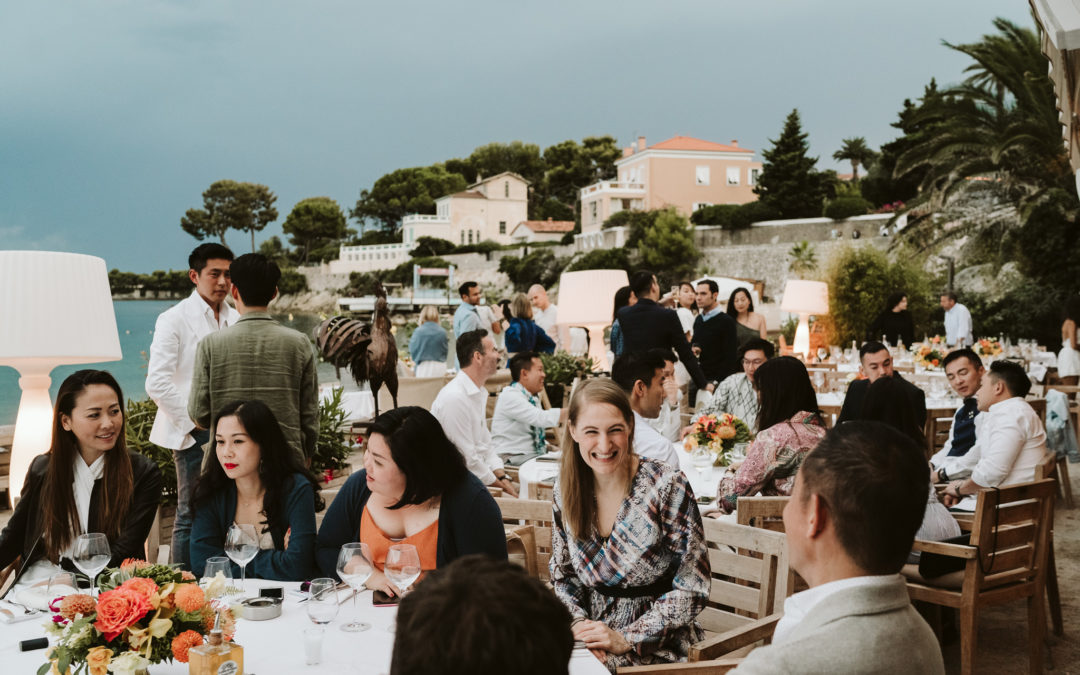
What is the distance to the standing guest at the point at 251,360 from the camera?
322 centimetres

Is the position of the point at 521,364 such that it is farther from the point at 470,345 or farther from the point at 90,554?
the point at 90,554

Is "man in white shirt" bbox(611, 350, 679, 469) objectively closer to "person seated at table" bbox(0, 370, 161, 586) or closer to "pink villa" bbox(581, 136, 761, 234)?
"person seated at table" bbox(0, 370, 161, 586)

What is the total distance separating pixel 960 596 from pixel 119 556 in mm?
2908

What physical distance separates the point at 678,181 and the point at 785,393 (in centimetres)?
5202

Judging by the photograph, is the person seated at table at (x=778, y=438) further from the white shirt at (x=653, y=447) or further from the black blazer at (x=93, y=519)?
the black blazer at (x=93, y=519)

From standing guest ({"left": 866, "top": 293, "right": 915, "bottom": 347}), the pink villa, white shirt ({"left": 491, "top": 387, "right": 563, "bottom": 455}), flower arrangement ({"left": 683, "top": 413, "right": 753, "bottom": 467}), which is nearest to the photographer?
flower arrangement ({"left": 683, "top": 413, "right": 753, "bottom": 467})

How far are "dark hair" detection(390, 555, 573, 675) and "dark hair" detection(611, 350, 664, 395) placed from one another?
112 inches

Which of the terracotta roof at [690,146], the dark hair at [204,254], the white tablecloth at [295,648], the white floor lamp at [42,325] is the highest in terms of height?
the terracotta roof at [690,146]

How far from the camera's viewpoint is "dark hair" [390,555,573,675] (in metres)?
0.71

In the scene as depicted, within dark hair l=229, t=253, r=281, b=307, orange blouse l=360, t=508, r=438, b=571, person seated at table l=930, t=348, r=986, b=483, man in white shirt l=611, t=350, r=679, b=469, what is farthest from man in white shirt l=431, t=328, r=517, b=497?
person seated at table l=930, t=348, r=986, b=483

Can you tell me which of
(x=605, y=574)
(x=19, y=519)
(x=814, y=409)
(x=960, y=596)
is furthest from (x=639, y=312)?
(x=19, y=519)

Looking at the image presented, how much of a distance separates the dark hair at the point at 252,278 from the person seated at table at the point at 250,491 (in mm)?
766

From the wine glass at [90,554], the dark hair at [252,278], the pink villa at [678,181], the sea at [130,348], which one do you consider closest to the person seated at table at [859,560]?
the wine glass at [90,554]

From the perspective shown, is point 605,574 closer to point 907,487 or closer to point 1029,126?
point 907,487
